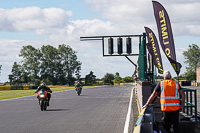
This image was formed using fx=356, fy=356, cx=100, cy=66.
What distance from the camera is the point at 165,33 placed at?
13820mm

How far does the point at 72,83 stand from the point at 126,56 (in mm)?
84566

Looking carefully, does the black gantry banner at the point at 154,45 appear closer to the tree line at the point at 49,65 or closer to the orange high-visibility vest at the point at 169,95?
the orange high-visibility vest at the point at 169,95

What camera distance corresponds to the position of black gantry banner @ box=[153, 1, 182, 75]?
1370 cm

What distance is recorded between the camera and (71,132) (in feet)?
32.4

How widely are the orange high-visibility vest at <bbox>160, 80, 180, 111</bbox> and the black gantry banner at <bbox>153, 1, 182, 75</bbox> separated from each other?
614cm

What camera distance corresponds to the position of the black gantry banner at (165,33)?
13695 millimetres

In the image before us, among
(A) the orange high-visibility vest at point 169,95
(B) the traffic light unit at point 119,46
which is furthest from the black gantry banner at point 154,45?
(A) the orange high-visibility vest at point 169,95

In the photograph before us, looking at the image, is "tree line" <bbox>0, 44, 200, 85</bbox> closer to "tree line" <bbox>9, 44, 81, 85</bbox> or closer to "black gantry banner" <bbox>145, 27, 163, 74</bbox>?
"tree line" <bbox>9, 44, 81, 85</bbox>

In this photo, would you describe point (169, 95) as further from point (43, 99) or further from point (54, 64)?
point (54, 64)

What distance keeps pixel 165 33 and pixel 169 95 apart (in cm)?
654

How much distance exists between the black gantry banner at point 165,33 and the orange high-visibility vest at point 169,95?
20.1 feet

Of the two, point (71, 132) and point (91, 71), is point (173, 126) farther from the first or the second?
point (91, 71)

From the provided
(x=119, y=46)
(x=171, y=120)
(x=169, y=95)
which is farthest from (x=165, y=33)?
(x=119, y=46)

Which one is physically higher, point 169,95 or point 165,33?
point 165,33
